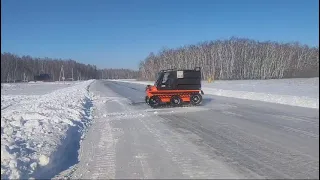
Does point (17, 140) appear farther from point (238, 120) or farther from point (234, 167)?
point (238, 120)

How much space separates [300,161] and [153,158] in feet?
9.49

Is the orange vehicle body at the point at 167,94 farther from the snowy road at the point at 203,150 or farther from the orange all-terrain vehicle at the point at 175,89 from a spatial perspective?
the snowy road at the point at 203,150

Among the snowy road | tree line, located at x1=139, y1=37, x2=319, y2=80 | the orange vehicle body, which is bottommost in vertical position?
the snowy road

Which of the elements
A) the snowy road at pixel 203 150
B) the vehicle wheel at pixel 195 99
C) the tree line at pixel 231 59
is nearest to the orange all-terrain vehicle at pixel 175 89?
the vehicle wheel at pixel 195 99

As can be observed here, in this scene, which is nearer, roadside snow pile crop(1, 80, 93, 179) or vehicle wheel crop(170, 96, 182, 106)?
roadside snow pile crop(1, 80, 93, 179)

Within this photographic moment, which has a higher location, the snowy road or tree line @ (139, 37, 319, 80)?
tree line @ (139, 37, 319, 80)

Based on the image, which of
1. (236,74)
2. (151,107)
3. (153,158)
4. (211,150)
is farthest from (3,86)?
(236,74)

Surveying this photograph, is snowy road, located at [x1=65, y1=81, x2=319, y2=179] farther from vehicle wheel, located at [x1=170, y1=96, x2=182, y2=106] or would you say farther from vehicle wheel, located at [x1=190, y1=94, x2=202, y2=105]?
vehicle wheel, located at [x1=190, y1=94, x2=202, y2=105]

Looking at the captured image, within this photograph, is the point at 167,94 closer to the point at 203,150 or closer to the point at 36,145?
the point at 203,150

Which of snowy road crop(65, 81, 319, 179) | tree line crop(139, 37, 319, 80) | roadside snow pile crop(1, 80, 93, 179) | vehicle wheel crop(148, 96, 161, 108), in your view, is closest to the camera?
snowy road crop(65, 81, 319, 179)

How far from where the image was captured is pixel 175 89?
21516 millimetres

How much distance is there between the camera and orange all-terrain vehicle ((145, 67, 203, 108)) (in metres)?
21.3

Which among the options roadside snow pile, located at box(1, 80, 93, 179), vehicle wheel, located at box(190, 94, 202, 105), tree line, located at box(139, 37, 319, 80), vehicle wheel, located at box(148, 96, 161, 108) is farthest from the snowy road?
tree line, located at box(139, 37, 319, 80)

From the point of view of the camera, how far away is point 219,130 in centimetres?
1135
